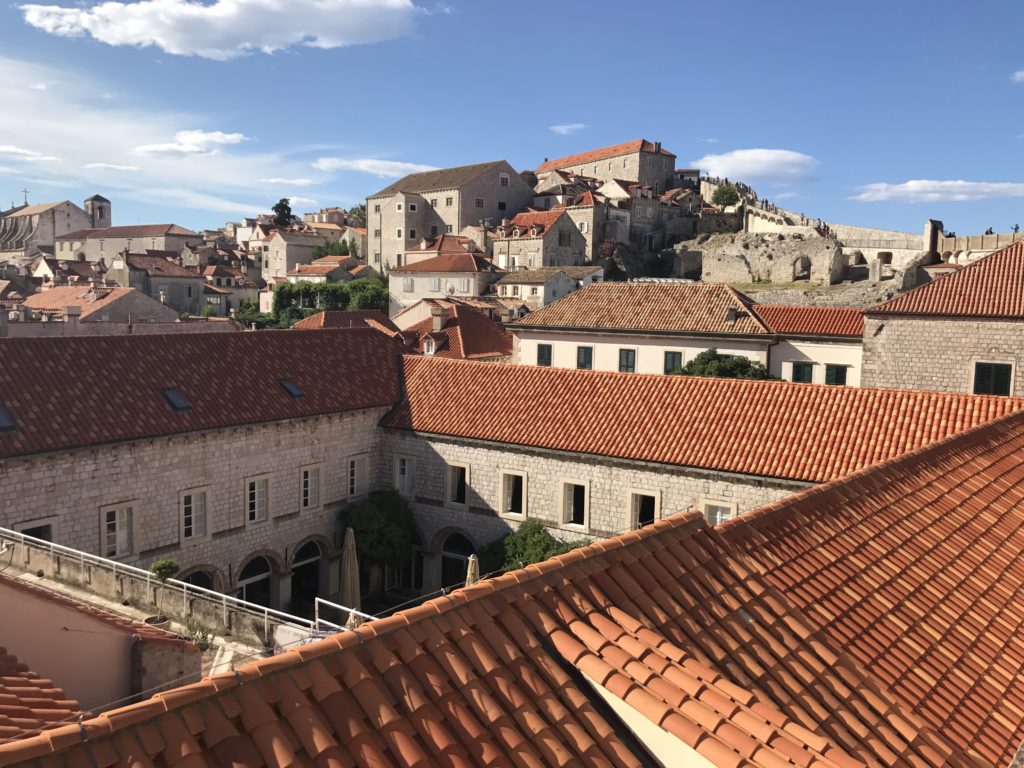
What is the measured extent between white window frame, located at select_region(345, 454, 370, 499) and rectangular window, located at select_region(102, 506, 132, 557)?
6952 millimetres

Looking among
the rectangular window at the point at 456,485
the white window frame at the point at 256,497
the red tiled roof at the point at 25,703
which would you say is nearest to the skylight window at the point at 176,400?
the white window frame at the point at 256,497

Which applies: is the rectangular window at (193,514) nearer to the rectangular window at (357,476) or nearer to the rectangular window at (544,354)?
the rectangular window at (357,476)

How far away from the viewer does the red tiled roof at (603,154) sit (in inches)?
3866

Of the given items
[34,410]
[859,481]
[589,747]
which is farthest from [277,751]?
[34,410]

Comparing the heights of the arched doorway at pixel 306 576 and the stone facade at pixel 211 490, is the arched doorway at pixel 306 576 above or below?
below

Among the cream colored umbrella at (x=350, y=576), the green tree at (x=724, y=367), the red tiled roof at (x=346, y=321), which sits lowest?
the cream colored umbrella at (x=350, y=576)

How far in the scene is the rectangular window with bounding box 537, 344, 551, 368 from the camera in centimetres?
3878

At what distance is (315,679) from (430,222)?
84451mm

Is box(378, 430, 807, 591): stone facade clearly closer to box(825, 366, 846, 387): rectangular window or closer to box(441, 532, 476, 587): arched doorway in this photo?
box(441, 532, 476, 587): arched doorway

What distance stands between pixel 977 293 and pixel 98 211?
130168 mm

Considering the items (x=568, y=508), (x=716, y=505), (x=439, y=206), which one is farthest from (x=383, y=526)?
(x=439, y=206)

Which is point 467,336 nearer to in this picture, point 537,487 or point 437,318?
point 437,318

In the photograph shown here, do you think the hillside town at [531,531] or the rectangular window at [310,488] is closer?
the hillside town at [531,531]

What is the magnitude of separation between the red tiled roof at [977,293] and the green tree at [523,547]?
13287 mm
